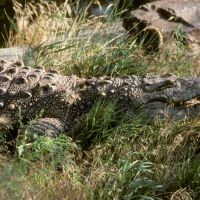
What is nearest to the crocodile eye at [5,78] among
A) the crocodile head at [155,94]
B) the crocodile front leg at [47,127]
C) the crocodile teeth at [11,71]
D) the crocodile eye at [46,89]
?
the crocodile teeth at [11,71]

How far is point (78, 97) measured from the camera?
21.9 feet

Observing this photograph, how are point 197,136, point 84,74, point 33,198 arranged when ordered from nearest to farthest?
1. point 33,198
2. point 197,136
3. point 84,74

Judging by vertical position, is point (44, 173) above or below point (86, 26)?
above

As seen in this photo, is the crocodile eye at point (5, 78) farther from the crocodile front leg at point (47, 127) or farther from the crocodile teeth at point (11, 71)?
the crocodile front leg at point (47, 127)

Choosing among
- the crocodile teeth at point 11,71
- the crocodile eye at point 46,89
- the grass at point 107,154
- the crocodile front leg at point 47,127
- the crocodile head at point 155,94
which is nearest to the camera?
the grass at point 107,154

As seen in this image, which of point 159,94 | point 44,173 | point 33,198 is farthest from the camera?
point 159,94

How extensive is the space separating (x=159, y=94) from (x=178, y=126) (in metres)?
0.56

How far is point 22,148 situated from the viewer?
536 cm

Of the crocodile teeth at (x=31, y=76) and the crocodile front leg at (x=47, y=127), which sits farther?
the crocodile teeth at (x=31, y=76)

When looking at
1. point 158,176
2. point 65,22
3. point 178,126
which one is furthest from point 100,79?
point 65,22

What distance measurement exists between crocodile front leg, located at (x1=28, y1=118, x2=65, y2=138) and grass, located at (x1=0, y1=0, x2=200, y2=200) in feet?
0.53

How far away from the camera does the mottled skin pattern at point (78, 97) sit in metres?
6.48

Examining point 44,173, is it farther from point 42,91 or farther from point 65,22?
point 65,22

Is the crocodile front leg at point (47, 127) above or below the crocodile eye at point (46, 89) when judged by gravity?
below
